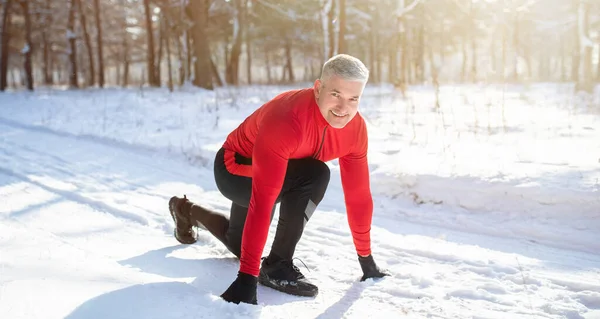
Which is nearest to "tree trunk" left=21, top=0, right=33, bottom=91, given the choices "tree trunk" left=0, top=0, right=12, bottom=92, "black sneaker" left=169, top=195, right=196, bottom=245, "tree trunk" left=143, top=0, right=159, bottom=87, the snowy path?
"tree trunk" left=0, top=0, right=12, bottom=92

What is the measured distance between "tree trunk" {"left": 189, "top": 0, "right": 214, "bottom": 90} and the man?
1576 centimetres

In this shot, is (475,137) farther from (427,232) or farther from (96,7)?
(96,7)

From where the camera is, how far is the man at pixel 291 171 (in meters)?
2.53

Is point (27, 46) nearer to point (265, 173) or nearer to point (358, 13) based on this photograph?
point (358, 13)

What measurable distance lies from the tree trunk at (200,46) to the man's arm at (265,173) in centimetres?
1649

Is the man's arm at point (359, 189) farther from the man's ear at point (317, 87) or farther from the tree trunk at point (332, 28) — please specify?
the tree trunk at point (332, 28)

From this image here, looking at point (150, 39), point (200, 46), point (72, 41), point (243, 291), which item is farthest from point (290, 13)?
point (243, 291)

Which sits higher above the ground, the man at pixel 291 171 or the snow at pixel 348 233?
the man at pixel 291 171

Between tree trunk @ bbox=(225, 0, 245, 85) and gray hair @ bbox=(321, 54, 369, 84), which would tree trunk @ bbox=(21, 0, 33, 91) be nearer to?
tree trunk @ bbox=(225, 0, 245, 85)

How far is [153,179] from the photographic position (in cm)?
587

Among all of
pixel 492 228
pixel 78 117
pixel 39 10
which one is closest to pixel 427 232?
pixel 492 228

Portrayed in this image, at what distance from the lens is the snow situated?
2574 millimetres

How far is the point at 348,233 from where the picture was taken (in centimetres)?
415

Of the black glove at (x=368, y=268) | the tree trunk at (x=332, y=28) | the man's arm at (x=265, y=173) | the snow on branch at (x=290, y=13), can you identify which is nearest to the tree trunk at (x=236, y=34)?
the snow on branch at (x=290, y=13)
